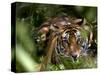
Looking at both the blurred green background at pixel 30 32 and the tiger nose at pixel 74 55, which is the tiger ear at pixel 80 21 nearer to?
the blurred green background at pixel 30 32

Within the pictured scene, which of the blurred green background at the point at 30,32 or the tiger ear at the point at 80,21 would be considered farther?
the tiger ear at the point at 80,21

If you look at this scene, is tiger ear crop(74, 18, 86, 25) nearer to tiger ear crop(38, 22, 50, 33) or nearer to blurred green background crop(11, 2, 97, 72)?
blurred green background crop(11, 2, 97, 72)

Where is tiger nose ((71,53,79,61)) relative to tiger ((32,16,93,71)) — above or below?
below

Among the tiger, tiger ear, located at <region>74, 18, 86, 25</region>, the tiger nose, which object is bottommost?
the tiger nose

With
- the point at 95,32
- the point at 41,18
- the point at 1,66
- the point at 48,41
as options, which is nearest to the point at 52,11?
the point at 41,18

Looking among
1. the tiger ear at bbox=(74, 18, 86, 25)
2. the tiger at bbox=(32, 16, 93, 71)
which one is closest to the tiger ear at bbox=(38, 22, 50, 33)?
the tiger at bbox=(32, 16, 93, 71)

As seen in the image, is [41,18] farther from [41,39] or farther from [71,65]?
[71,65]

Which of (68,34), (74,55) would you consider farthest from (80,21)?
(74,55)

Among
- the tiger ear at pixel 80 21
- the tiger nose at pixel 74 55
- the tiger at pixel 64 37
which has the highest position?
the tiger ear at pixel 80 21

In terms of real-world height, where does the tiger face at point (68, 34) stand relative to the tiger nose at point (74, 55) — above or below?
above

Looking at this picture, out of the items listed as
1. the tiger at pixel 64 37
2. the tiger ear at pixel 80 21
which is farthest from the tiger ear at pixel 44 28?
the tiger ear at pixel 80 21

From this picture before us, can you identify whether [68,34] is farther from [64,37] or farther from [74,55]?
[74,55]
